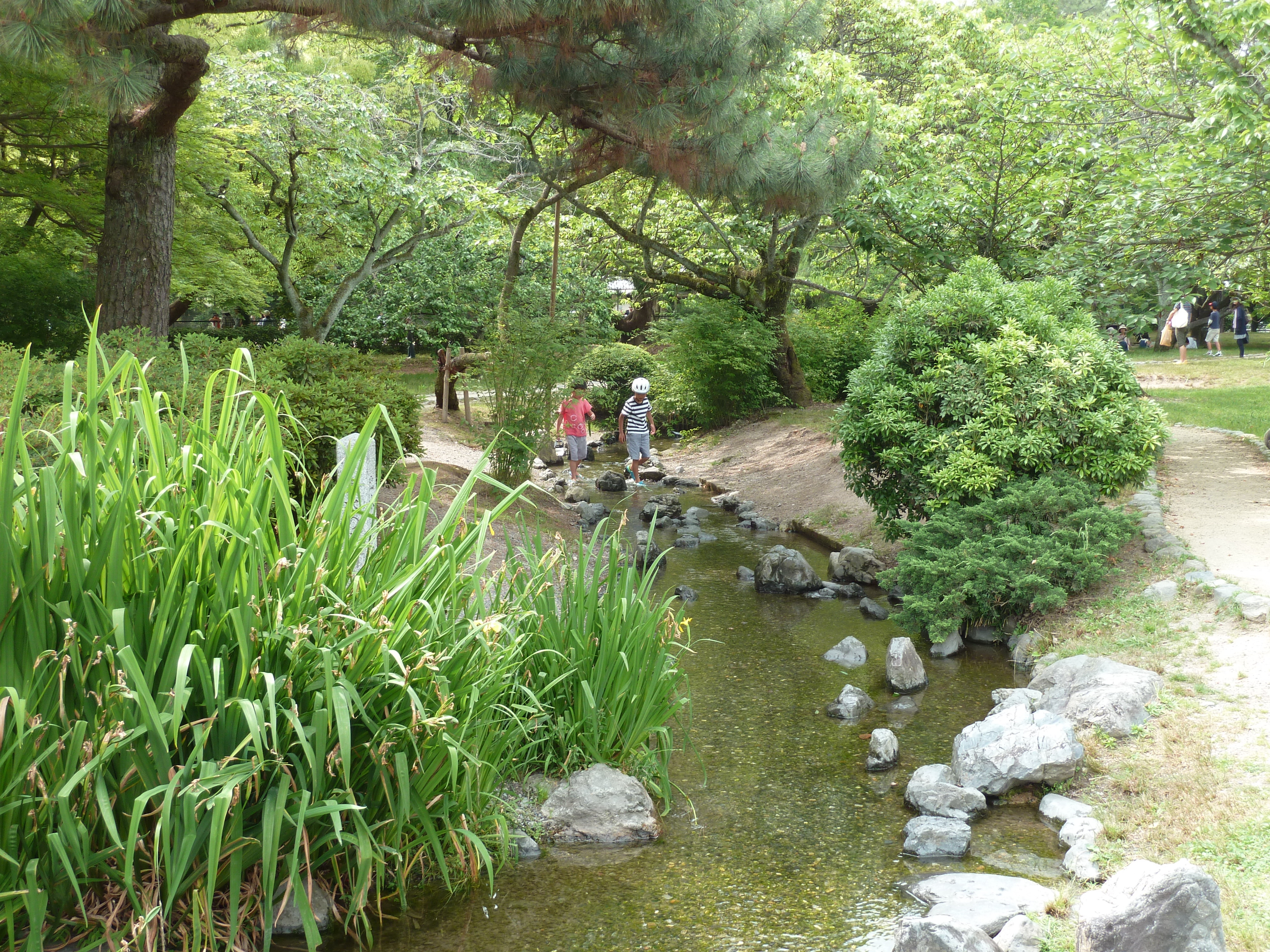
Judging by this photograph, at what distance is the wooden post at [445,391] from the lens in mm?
17719

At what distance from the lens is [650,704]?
4.40 meters

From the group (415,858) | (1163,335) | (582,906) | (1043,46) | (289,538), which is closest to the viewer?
(289,538)

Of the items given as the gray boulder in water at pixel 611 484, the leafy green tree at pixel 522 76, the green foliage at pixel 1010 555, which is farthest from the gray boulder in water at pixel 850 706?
the gray boulder in water at pixel 611 484

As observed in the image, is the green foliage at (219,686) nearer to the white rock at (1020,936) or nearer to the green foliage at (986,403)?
the white rock at (1020,936)

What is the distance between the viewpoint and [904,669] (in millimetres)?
6199

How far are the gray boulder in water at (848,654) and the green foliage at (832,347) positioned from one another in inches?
464

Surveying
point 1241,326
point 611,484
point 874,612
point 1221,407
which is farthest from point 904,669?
point 1241,326

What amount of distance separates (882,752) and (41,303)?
1223cm

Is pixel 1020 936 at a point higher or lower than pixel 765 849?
higher

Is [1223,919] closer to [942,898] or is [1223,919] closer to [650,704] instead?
[942,898]

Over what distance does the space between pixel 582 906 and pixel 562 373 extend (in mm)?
8749

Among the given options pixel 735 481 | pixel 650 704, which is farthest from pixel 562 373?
pixel 650 704

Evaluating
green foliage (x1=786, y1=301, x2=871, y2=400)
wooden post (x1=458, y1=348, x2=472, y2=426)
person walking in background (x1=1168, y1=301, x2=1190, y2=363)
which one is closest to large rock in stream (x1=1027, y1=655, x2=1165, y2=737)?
wooden post (x1=458, y1=348, x2=472, y2=426)

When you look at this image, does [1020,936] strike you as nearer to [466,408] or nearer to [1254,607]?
[1254,607]
